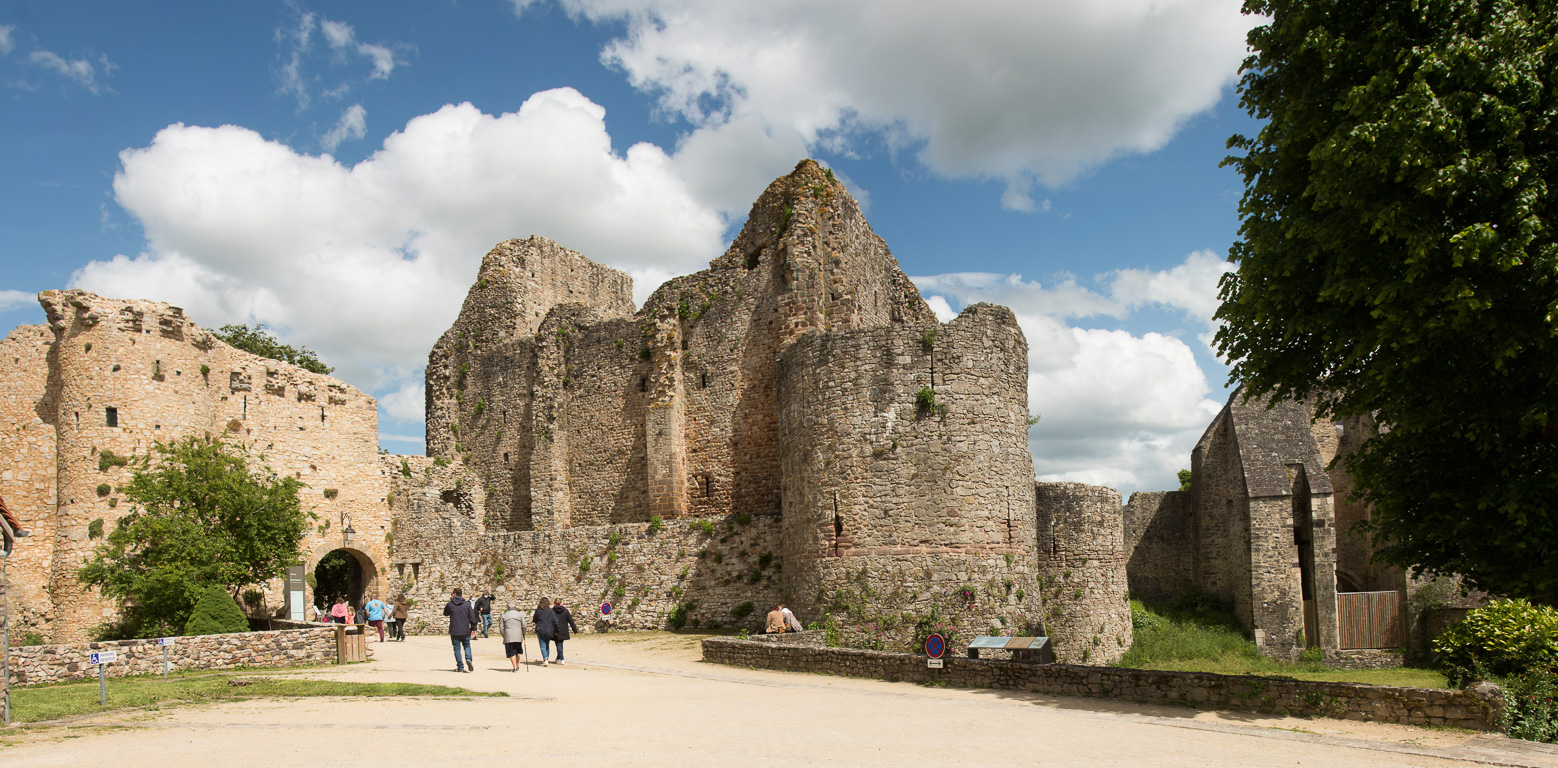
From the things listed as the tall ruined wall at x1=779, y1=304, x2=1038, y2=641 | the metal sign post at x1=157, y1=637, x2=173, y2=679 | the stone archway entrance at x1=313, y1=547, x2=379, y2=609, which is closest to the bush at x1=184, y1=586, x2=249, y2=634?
the metal sign post at x1=157, y1=637, x2=173, y2=679

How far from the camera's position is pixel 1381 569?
1136 inches

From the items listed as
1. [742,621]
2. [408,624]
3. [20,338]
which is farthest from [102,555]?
[742,621]

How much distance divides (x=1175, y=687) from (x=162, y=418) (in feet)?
72.5

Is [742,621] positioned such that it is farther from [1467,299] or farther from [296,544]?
[1467,299]

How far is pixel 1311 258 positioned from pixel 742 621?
46.4ft

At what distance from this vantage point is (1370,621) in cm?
2712

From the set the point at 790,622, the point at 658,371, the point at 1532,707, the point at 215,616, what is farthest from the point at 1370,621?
the point at 215,616

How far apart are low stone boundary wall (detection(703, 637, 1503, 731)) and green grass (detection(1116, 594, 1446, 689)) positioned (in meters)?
10.1

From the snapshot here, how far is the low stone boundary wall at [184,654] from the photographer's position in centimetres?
1560

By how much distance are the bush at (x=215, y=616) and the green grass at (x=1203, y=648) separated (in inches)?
738

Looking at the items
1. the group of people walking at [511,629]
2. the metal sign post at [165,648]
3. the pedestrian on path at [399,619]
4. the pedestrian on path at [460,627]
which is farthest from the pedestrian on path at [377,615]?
the pedestrian on path at [460,627]

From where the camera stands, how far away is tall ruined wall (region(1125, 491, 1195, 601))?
30.9m

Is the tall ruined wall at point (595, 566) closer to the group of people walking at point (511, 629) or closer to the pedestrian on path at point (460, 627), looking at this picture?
the group of people walking at point (511, 629)

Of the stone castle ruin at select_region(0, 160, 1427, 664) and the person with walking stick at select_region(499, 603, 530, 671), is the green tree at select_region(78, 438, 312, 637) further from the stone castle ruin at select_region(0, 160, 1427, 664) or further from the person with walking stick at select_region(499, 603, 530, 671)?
the person with walking stick at select_region(499, 603, 530, 671)
